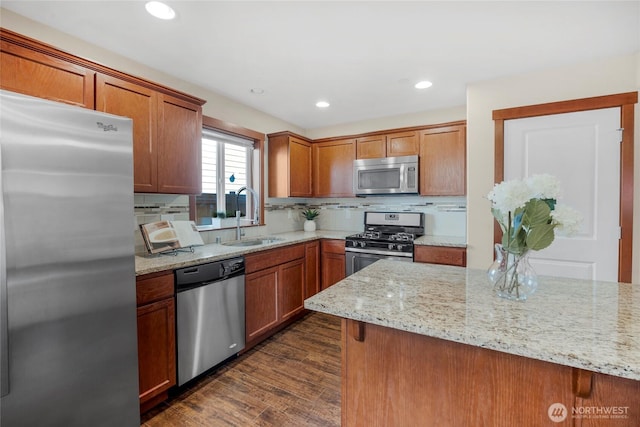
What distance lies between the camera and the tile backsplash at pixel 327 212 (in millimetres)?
2338

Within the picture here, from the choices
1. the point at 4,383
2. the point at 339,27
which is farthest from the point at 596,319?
the point at 4,383

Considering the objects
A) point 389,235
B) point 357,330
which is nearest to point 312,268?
point 389,235

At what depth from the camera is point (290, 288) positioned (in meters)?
2.97

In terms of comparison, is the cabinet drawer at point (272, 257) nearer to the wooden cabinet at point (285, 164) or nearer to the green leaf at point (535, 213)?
the wooden cabinet at point (285, 164)

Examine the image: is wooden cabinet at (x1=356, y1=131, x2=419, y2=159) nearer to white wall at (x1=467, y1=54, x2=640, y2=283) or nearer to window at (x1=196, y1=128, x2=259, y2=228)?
white wall at (x1=467, y1=54, x2=640, y2=283)

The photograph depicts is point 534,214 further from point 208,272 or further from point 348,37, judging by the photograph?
point 208,272

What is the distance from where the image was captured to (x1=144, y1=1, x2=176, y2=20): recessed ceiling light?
5.13 ft

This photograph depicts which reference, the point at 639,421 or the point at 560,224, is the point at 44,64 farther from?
the point at 639,421

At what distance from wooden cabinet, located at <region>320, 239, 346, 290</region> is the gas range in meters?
0.15

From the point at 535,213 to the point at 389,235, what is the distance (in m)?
2.22

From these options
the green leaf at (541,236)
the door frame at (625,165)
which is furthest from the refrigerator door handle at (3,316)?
the door frame at (625,165)

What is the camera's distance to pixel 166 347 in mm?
1802

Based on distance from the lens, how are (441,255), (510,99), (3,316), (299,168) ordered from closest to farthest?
(3,316) → (510,99) → (441,255) → (299,168)

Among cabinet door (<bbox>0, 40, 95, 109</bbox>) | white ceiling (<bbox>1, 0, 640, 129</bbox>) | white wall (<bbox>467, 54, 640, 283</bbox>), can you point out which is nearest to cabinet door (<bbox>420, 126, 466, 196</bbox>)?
white wall (<bbox>467, 54, 640, 283</bbox>)
